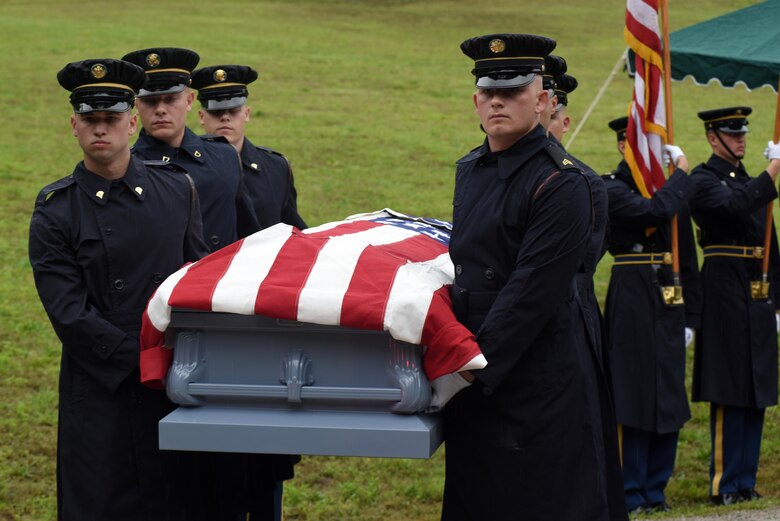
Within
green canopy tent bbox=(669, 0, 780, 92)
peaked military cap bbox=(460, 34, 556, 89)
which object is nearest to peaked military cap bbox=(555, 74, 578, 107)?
peaked military cap bbox=(460, 34, 556, 89)

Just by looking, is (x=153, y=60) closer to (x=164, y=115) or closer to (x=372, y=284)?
(x=164, y=115)

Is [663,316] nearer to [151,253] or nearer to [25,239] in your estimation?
[151,253]

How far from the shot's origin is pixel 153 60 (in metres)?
4.71

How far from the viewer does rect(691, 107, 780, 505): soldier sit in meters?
6.44

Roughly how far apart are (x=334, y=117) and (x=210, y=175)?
13678 millimetres

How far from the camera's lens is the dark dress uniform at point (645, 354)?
6.22 metres

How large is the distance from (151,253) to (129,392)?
A: 1.46ft

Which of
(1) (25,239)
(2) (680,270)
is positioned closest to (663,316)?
(2) (680,270)

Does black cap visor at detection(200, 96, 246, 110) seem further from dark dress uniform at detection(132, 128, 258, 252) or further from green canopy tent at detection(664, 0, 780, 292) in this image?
green canopy tent at detection(664, 0, 780, 292)

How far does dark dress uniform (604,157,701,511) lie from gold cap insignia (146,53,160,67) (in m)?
2.52

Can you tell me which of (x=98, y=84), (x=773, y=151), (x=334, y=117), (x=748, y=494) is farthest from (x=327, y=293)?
(x=334, y=117)

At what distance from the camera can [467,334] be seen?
3371 mm

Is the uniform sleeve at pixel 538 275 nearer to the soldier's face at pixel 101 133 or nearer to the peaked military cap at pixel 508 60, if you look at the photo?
the peaked military cap at pixel 508 60

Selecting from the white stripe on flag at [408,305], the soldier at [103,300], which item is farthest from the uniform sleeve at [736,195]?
the soldier at [103,300]
